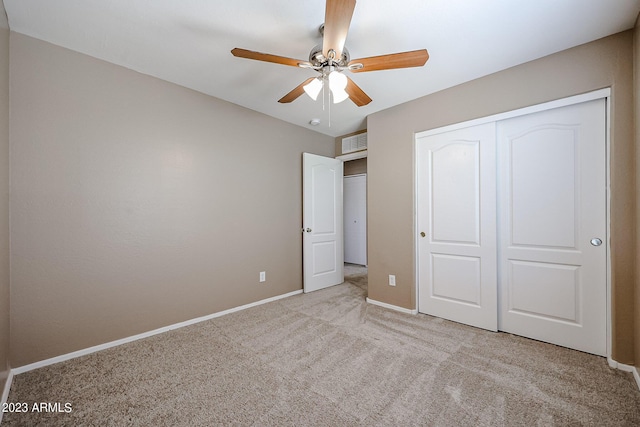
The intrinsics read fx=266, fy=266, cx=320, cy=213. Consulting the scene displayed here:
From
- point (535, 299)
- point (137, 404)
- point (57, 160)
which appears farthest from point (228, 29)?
point (535, 299)

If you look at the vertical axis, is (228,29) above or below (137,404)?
above

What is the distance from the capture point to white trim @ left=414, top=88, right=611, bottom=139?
1.96m

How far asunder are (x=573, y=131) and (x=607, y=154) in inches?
11.1

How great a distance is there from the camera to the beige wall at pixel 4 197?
163 centimetres

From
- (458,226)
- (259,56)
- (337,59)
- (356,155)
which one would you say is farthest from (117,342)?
(356,155)

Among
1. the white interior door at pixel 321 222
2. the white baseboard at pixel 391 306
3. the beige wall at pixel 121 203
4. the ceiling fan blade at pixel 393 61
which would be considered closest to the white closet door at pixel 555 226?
the white baseboard at pixel 391 306

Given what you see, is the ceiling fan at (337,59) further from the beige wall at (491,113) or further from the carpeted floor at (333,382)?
the carpeted floor at (333,382)

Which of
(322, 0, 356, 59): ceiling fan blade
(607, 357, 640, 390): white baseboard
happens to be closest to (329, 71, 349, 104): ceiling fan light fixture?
(322, 0, 356, 59): ceiling fan blade

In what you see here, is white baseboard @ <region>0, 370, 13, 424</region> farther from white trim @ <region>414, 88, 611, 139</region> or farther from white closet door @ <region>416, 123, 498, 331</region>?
white trim @ <region>414, 88, 611, 139</region>

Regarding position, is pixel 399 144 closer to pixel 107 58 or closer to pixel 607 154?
pixel 607 154

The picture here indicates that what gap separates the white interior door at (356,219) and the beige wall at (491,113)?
2548 mm

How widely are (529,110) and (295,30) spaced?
201cm

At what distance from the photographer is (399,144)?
3055 mm

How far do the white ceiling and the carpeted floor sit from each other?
2351 millimetres
